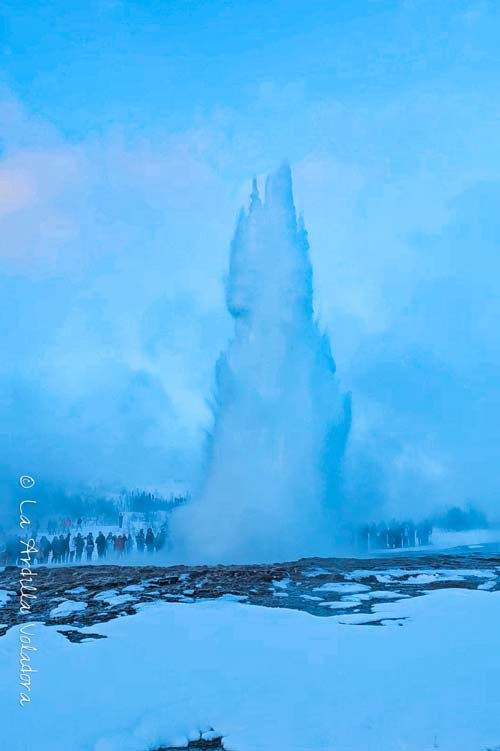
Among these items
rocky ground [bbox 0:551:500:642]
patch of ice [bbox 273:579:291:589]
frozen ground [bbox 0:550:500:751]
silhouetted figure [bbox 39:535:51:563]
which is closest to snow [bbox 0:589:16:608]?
rocky ground [bbox 0:551:500:642]

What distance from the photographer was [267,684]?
21.7ft

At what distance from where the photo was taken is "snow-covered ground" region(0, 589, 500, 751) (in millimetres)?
5348

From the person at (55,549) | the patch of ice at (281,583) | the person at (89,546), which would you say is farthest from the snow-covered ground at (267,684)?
the person at (89,546)

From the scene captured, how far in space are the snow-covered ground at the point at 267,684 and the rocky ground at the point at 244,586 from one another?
95cm

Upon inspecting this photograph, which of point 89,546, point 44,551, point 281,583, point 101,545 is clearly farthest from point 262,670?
point 89,546

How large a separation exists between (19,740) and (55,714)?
557 millimetres

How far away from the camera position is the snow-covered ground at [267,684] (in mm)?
5348

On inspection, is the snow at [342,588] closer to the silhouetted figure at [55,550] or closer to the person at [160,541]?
the person at [160,541]

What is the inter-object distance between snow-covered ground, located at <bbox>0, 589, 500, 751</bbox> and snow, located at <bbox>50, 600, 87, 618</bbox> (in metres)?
1.10

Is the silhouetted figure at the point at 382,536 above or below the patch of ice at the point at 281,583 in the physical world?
above

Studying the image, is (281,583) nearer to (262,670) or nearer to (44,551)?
(262,670)

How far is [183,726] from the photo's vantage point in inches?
222

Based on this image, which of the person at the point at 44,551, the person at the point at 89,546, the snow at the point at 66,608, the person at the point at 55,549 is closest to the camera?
the snow at the point at 66,608

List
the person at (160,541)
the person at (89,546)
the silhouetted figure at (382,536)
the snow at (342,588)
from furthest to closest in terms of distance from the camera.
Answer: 1. the silhouetted figure at (382,536)
2. the person at (89,546)
3. the person at (160,541)
4. the snow at (342,588)
